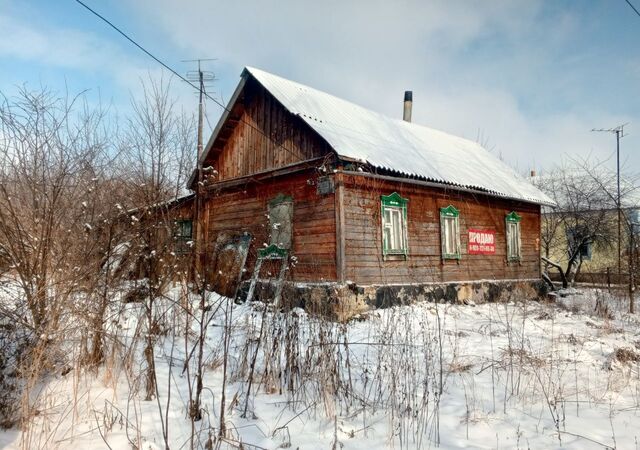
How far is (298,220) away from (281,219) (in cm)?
67

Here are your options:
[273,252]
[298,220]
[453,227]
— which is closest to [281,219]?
[298,220]

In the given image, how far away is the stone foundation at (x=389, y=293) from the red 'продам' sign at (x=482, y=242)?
2.92ft

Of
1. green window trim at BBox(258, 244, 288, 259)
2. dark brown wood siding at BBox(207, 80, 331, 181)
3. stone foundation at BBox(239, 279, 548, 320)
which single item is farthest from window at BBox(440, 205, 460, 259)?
green window trim at BBox(258, 244, 288, 259)

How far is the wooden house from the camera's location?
9.52m

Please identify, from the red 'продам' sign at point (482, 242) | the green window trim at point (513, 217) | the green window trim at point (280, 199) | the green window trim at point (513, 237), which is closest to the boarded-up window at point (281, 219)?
the green window trim at point (280, 199)

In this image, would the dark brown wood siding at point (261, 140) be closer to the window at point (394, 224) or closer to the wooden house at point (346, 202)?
the wooden house at point (346, 202)

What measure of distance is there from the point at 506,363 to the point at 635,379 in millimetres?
1280

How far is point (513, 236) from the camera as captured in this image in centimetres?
1434

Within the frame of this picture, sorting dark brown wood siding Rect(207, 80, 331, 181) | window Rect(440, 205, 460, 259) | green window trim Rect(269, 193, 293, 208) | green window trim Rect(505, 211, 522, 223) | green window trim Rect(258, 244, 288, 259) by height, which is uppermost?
dark brown wood siding Rect(207, 80, 331, 181)

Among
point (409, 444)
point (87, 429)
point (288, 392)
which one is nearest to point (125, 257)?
point (87, 429)

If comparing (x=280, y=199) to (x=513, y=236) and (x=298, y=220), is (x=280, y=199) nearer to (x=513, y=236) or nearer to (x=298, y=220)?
(x=298, y=220)

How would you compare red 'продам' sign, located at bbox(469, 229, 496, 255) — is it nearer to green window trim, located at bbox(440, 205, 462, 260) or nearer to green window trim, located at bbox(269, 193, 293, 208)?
green window trim, located at bbox(440, 205, 462, 260)

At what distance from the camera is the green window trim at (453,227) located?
461 inches

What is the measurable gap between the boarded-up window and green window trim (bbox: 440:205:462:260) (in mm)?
4093
